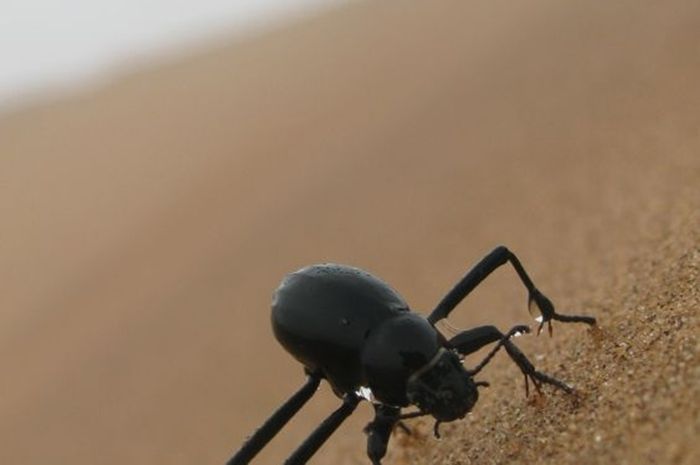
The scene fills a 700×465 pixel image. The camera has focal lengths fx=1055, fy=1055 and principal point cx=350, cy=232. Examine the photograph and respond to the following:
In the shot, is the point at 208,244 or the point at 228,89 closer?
the point at 208,244

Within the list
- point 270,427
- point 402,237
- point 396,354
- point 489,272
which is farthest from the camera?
point 402,237

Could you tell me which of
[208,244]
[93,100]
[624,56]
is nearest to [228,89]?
[93,100]

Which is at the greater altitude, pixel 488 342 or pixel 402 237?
pixel 488 342

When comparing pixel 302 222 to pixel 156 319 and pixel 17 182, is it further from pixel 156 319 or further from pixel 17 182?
pixel 17 182

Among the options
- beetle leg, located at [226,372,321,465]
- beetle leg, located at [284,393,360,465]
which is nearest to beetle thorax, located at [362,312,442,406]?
beetle leg, located at [284,393,360,465]

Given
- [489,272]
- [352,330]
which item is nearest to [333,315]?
[352,330]

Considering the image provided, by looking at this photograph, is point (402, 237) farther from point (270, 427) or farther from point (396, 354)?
point (396, 354)
